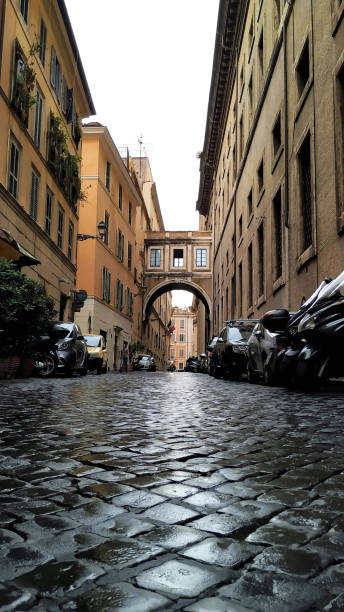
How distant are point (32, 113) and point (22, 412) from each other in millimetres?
15233

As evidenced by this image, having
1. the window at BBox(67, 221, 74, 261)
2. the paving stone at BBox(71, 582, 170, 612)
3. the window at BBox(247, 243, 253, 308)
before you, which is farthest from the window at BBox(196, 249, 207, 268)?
the paving stone at BBox(71, 582, 170, 612)

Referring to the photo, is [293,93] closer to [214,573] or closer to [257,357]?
[257,357]

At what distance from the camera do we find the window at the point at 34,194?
18.8 metres

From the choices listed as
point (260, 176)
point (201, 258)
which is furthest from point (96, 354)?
point (201, 258)

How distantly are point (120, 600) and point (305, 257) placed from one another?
43.0 feet

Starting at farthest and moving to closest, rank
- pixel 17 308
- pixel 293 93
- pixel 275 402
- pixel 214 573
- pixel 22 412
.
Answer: pixel 293 93 < pixel 17 308 < pixel 275 402 < pixel 22 412 < pixel 214 573

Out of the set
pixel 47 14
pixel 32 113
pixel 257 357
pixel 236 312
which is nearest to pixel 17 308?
pixel 257 357

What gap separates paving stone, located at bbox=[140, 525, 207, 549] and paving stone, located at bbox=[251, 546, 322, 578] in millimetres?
239

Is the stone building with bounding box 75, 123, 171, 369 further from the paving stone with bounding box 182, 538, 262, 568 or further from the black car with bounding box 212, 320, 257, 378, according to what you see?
the paving stone with bounding box 182, 538, 262, 568

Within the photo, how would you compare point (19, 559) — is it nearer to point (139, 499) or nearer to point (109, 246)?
point (139, 499)

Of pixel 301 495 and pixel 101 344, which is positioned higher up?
pixel 101 344

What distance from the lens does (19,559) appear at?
5.31 feet

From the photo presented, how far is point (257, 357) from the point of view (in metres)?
12.3

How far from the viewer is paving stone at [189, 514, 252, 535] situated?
1902 mm
